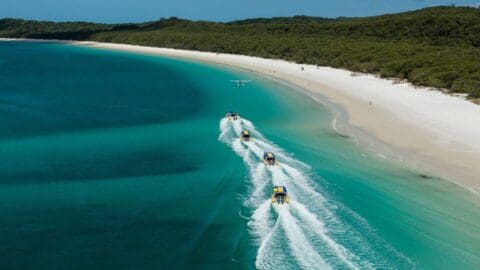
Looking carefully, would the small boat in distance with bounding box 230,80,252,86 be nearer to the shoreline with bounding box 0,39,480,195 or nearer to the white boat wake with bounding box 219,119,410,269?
the shoreline with bounding box 0,39,480,195

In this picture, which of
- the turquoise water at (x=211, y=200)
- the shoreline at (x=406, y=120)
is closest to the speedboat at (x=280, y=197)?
the turquoise water at (x=211, y=200)

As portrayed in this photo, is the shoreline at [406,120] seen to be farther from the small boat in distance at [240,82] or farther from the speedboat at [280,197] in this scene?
the speedboat at [280,197]

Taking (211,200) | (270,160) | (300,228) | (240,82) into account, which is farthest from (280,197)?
(240,82)

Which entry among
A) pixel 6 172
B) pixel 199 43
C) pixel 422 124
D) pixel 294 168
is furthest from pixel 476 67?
pixel 199 43

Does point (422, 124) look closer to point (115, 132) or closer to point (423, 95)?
point (423, 95)

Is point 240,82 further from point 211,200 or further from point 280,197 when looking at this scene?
point 280,197
